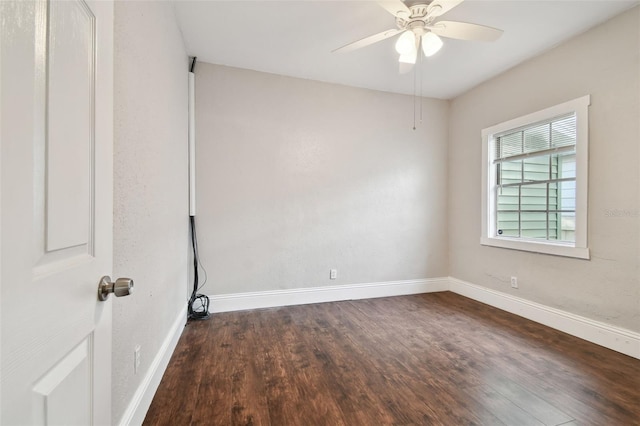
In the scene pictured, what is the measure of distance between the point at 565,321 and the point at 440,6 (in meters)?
2.94

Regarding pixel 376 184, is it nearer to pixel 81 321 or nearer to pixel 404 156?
pixel 404 156

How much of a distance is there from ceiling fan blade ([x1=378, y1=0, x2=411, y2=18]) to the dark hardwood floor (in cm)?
247

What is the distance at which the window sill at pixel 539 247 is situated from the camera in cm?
244

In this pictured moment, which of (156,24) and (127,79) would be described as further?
(156,24)

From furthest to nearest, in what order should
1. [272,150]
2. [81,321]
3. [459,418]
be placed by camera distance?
[272,150] < [459,418] < [81,321]

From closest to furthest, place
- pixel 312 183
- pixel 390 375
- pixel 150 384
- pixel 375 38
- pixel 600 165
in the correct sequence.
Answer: pixel 150 384 < pixel 390 375 < pixel 375 38 < pixel 600 165 < pixel 312 183

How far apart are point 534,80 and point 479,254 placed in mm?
2040

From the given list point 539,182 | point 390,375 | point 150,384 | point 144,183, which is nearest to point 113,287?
point 144,183

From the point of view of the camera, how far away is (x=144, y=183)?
4.80 feet

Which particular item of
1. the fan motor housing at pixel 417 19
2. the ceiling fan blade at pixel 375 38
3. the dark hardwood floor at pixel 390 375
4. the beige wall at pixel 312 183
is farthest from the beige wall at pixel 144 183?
the fan motor housing at pixel 417 19

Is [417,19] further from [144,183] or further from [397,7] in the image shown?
[144,183]

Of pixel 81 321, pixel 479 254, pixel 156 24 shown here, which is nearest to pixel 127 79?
pixel 156 24

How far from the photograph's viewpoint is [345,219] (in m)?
3.44

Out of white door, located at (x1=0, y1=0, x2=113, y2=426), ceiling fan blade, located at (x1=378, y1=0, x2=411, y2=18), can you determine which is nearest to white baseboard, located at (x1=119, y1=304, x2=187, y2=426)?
white door, located at (x1=0, y1=0, x2=113, y2=426)
